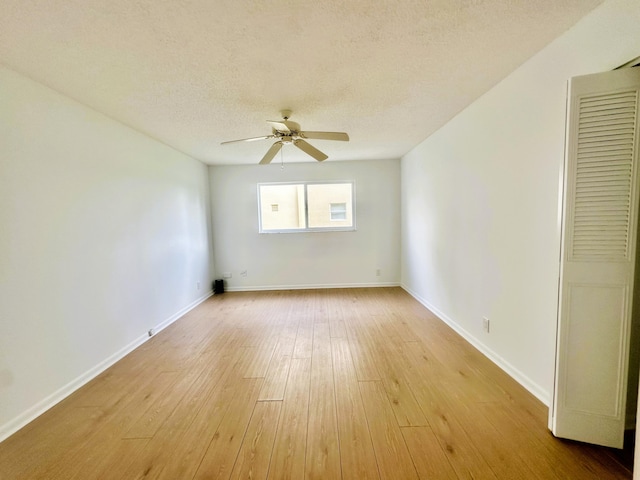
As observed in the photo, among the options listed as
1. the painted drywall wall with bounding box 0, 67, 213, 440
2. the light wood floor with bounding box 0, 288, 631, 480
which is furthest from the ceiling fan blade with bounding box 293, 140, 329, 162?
the light wood floor with bounding box 0, 288, 631, 480

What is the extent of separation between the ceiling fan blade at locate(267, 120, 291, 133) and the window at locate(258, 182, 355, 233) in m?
2.41

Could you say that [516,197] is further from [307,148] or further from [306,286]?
[306,286]

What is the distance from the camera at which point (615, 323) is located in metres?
1.30

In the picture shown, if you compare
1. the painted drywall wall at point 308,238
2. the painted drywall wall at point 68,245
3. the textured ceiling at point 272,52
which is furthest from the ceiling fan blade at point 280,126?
the painted drywall wall at point 308,238

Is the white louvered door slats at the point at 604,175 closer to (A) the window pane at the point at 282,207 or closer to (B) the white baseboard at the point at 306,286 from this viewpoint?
(B) the white baseboard at the point at 306,286

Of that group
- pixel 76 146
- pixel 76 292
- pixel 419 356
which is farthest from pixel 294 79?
pixel 419 356

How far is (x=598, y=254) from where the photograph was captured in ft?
4.28

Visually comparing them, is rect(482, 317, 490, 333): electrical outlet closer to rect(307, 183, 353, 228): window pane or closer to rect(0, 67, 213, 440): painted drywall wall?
rect(307, 183, 353, 228): window pane

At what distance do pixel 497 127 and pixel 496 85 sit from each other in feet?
1.10

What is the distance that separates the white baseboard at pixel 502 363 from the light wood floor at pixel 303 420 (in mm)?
58

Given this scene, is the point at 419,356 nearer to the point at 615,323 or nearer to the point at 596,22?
the point at 615,323

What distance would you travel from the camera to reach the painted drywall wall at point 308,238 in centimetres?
469

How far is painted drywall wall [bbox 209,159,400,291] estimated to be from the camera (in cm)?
469

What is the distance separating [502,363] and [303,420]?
1723 mm
